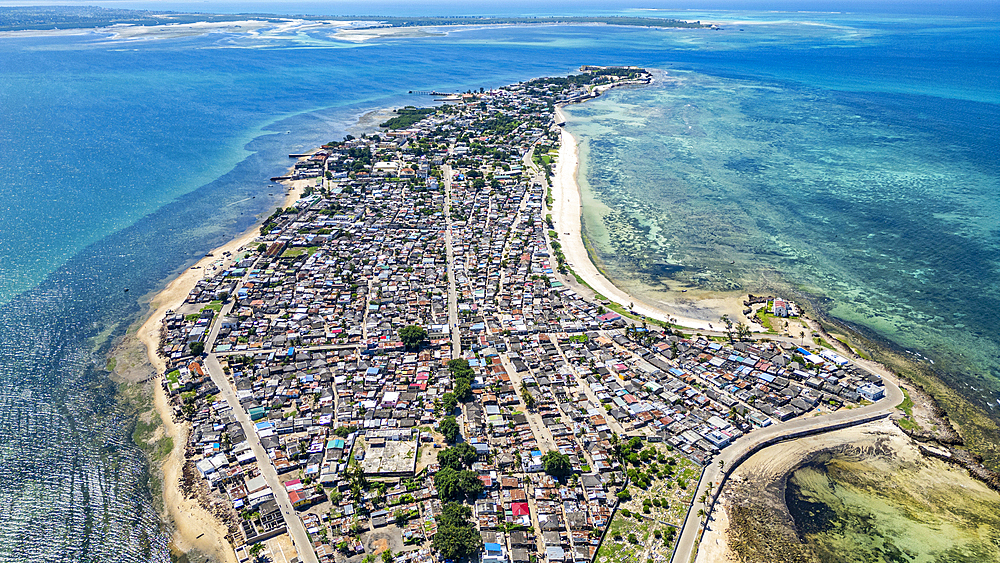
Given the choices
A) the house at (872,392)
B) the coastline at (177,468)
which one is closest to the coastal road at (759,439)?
the house at (872,392)

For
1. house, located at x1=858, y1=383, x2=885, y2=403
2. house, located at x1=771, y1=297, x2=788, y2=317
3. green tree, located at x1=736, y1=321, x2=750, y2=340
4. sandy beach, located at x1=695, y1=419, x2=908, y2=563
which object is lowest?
sandy beach, located at x1=695, y1=419, x2=908, y2=563

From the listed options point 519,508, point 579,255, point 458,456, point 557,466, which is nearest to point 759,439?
point 557,466

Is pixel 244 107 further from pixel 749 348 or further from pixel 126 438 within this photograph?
pixel 749 348

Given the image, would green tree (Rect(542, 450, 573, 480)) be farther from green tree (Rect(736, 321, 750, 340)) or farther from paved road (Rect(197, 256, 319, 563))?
green tree (Rect(736, 321, 750, 340))

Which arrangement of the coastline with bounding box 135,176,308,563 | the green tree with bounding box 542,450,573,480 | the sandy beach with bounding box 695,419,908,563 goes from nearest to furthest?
the sandy beach with bounding box 695,419,908,563 → the coastline with bounding box 135,176,308,563 → the green tree with bounding box 542,450,573,480

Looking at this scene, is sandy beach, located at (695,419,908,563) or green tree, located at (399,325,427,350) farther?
green tree, located at (399,325,427,350)

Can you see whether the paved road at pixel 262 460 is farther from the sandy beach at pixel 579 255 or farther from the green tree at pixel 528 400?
the sandy beach at pixel 579 255

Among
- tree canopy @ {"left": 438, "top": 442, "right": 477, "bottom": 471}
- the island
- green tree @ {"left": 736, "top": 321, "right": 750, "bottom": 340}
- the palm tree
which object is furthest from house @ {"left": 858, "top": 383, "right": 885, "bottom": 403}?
tree canopy @ {"left": 438, "top": 442, "right": 477, "bottom": 471}

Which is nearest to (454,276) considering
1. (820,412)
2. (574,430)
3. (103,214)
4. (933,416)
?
(574,430)

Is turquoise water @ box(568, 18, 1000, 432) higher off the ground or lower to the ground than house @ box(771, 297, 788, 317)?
higher
